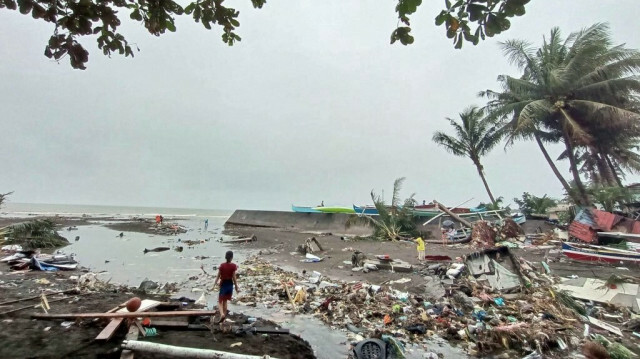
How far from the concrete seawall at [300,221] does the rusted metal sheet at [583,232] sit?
11.6 metres

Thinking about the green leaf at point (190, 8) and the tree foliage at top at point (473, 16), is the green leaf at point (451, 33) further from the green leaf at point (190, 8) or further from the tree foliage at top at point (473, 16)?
the green leaf at point (190, 8)

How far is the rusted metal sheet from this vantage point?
12219 millimetres

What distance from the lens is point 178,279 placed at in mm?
9281

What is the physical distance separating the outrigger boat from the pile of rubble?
2682mm

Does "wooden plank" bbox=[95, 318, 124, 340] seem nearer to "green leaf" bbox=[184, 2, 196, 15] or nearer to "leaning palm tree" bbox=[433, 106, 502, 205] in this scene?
"green leaf" bbox=[184, 2, 196, 15]

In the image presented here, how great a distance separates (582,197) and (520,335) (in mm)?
15529

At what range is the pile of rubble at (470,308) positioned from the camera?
4922 mm

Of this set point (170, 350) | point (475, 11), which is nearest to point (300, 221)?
point (170, 350)

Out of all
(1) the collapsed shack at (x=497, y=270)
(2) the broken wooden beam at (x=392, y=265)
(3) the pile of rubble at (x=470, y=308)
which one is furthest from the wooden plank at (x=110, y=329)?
(1) the collapsed shack at (x=497, y=270)

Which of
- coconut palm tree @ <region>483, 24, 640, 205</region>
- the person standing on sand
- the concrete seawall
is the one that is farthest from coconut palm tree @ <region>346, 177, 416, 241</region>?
the person standing on sand

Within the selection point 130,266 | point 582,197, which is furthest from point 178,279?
point 582,197

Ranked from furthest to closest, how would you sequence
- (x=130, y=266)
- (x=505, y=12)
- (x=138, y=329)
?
1. (x=130, y=266)
2. (x=138, y=329)
3. (x=505, y=12)

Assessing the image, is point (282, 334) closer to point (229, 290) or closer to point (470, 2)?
point (229, 290)

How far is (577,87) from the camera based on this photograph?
16.2 m
